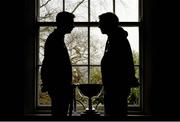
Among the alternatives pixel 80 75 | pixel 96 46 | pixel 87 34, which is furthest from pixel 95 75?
pixel 87 34

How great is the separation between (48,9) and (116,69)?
98 cm

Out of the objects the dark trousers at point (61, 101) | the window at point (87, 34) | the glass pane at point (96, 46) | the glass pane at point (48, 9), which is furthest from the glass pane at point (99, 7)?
the dark trousers at point (61, 101)

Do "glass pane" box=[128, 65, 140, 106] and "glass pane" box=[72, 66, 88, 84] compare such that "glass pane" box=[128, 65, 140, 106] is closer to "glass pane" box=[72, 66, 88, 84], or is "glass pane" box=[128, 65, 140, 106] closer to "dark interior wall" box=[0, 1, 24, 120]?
"glass pane" box=[72, 66, 88, 84]

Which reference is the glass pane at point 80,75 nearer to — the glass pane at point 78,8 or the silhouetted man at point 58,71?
the glass pane at point 78,8

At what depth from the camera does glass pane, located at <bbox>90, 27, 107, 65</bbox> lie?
3.48 metres

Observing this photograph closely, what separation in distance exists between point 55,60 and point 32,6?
719 mm

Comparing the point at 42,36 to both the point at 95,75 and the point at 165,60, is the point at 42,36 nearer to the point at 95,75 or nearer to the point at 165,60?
the point at 95,75

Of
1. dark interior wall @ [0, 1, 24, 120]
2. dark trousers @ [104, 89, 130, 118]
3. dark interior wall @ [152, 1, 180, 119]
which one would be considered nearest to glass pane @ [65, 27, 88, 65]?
dark interior wall @ [0, 1, 24, 120]

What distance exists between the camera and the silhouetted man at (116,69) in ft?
9.24

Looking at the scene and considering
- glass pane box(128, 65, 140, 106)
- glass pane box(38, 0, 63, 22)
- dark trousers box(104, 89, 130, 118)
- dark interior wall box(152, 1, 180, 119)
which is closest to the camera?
dark trousers box(104, 89, 130, 118)

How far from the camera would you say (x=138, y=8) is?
138 inches

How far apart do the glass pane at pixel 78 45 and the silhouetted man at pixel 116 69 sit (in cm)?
57

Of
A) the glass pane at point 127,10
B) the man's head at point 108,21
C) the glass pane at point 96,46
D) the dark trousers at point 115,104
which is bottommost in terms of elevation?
the dark trousers at point 115,104

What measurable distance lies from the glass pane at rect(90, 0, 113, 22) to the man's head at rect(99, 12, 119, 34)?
60 centimetres
